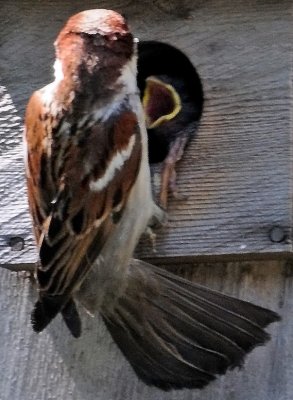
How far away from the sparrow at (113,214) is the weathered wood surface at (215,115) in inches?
3.4

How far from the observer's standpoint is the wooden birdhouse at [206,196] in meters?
3.49

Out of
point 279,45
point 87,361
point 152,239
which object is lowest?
point 87,361

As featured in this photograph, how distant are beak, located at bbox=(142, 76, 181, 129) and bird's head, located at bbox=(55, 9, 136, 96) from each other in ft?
1.24

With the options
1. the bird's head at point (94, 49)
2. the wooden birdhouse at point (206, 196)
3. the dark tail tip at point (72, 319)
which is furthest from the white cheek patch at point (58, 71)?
the dark tail tip at point (72, 319)

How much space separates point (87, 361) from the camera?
11.8 feet

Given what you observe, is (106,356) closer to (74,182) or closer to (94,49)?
(74,182)

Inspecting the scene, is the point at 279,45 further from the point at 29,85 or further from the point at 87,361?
the point at 87,361

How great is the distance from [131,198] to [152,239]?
102mm

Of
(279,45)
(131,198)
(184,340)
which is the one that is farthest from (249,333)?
(279,45)

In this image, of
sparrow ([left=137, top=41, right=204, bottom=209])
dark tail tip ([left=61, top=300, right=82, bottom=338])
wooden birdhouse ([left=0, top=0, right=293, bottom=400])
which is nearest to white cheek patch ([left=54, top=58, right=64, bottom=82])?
wooden birdhouse ([left=0, top=0, right=293, bottom=400])

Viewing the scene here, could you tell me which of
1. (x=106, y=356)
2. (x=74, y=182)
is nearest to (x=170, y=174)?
(x=74, y=182)

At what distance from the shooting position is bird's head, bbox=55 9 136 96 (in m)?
3.50

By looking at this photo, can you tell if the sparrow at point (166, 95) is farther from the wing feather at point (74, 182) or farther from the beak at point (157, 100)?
the wing feather at point (74, 182)

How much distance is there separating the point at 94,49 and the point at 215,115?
29 centimetres
